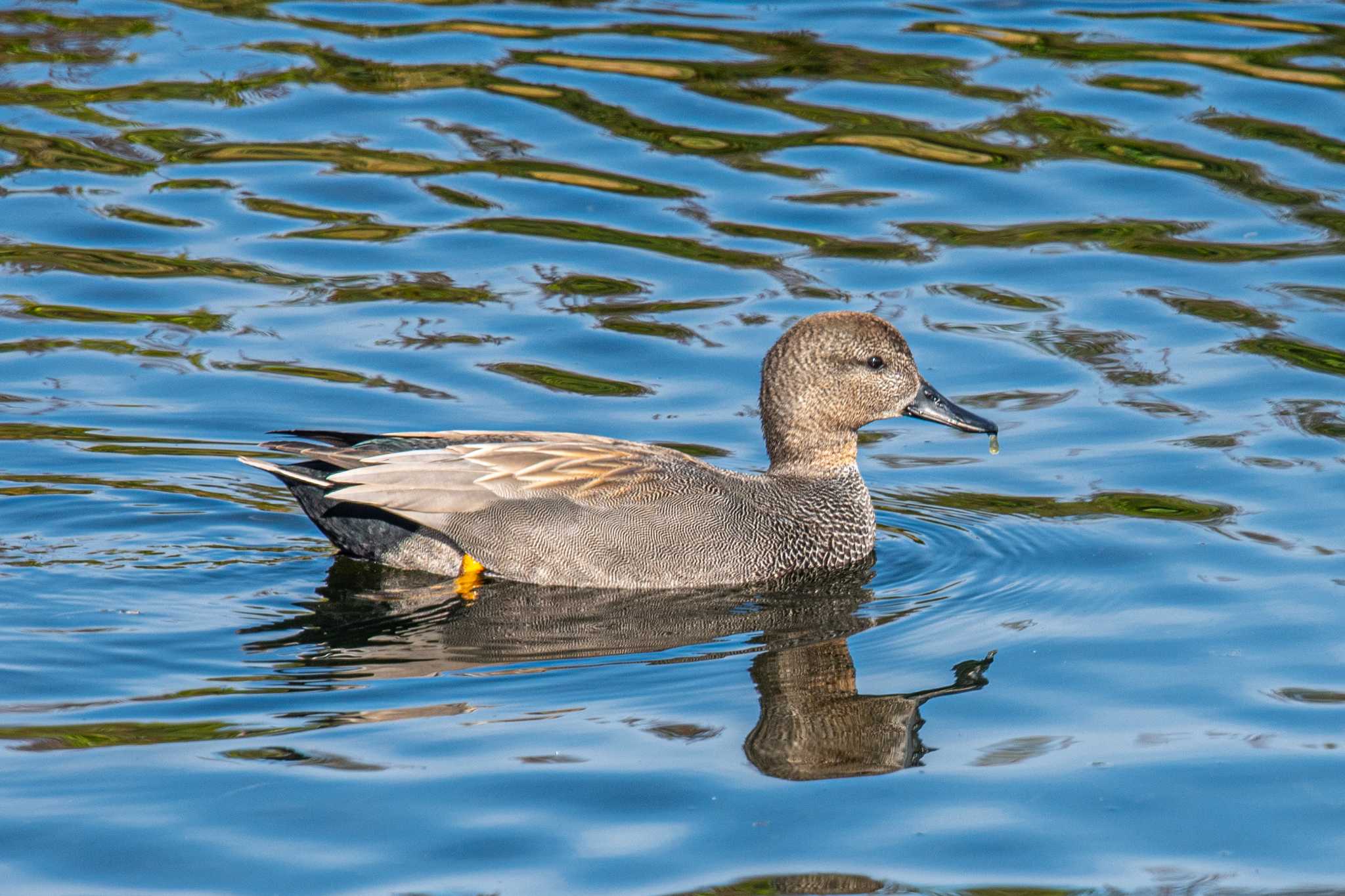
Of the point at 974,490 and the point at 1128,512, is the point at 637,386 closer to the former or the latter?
the point at 974,490

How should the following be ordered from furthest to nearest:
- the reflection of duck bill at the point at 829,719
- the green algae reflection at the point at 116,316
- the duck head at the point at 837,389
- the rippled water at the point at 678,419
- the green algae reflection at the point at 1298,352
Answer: the green algae reflection at the point at 116,316 → the green algae reflection at the point at 1298,352 → the duck head at the point at 837,389 → the reflection of duck bill at the point at 829,719 → the rippled water at the point at 678,419

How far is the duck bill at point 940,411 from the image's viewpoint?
8.92 metres

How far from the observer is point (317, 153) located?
1343cm

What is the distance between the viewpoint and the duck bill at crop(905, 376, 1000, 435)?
8922 mm

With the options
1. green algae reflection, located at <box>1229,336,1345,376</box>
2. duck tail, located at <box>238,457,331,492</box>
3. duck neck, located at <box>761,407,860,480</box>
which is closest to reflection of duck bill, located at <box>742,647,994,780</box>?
duck neck, located at <box>761,407,860,480</box>

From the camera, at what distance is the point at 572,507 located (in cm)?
829

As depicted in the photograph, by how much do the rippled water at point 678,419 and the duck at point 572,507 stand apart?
161 mm

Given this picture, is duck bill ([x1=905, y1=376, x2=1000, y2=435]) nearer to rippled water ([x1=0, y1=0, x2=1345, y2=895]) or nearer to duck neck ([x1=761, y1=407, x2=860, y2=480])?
duck neck ([x1=761, y1=407, x2=860, y2=480])

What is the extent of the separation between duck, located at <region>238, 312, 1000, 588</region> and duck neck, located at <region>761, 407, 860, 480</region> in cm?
18

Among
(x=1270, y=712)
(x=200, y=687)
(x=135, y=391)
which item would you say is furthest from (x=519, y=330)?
(x=1270, y=712)

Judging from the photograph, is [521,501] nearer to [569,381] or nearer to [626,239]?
[569,381]

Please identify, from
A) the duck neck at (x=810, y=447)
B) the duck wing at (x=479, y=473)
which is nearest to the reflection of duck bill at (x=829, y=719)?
the duck wing at (x=479, y=473)

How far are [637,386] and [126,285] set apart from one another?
311 centimetres

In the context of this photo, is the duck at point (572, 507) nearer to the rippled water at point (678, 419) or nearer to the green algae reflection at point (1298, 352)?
the rippled water at point (678, 419)
